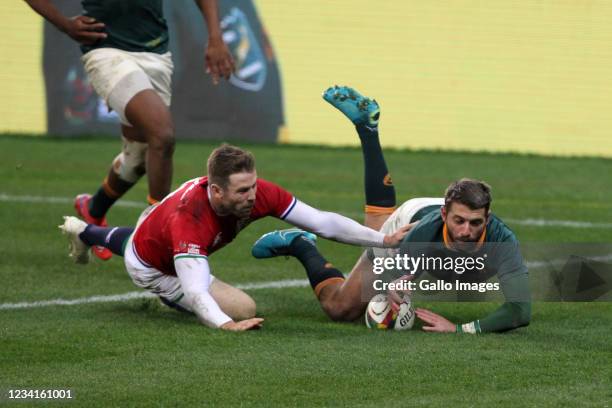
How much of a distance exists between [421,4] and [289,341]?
1247 centimetres

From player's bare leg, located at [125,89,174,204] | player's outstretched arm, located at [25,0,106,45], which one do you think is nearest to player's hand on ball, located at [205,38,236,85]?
player's bare leg, located at [125,89,174,204]

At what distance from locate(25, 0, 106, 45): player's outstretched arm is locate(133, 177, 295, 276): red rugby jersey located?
2139 millimetres

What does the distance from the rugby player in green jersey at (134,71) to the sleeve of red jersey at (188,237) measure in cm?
183

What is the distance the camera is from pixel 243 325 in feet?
20.6

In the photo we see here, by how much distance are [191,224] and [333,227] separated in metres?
0.81

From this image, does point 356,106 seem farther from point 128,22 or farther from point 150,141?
point 128,22

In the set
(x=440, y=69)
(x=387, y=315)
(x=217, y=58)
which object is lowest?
(x=387, y=315)

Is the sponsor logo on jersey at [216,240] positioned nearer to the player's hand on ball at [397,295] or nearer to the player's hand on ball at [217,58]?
the player's hand on ball at [397,295]

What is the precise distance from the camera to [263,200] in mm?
6734

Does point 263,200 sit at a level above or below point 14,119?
above

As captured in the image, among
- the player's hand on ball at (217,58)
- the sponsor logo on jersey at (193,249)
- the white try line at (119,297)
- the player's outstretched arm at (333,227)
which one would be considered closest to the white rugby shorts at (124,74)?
the player's hand on ball at (217,58)

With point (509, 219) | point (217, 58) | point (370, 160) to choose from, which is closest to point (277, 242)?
point (370, 160)

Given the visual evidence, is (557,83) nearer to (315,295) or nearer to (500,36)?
(500,36)

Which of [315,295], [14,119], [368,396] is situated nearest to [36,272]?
[315,295]
